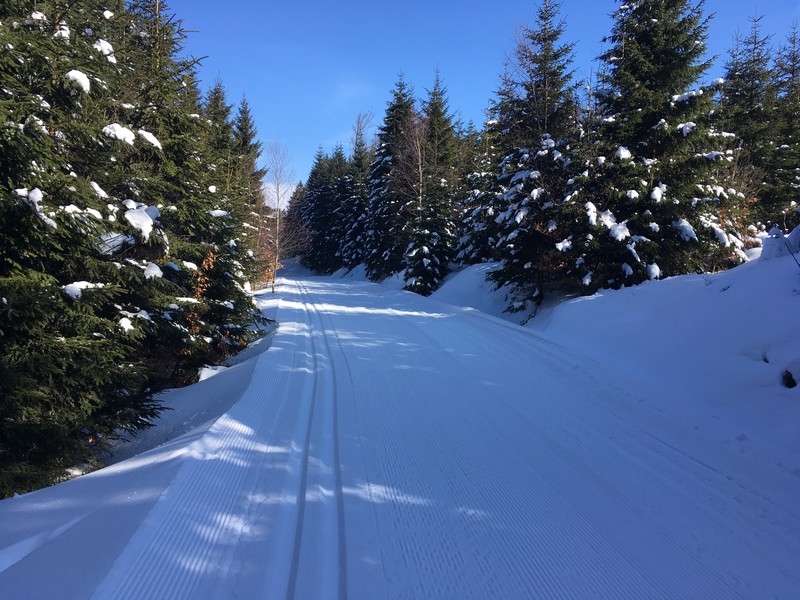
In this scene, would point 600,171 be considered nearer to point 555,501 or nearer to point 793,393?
point 793,393

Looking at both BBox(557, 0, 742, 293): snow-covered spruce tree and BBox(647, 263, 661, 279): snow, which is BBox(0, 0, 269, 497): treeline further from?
BBox(647, 263, 661, 279): snow

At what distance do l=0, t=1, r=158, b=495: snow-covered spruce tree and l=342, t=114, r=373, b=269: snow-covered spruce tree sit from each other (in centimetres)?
2990

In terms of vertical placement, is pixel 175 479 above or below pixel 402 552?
above

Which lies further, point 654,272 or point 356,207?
point 356,207

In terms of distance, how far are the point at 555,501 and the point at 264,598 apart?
2.12m

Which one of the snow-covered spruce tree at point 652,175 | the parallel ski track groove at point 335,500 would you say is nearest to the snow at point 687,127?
the snow-covered spruce tree at point 652,175

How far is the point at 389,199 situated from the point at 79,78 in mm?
24361

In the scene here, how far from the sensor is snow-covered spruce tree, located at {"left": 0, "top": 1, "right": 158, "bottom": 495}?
4402 millimetres

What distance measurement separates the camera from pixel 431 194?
67.7 feet

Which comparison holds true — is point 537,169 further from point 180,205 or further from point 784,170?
point 784,170

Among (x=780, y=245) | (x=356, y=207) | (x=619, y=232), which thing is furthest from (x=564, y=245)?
(x=356, y=207)

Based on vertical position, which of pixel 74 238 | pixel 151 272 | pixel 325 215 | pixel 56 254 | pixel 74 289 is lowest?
pixel 74 289

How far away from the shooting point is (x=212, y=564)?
7.85 ft

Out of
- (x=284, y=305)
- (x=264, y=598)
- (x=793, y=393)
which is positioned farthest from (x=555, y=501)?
(x=284, y=305)
